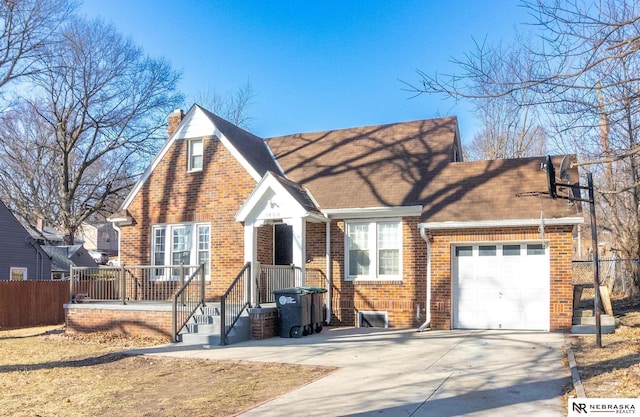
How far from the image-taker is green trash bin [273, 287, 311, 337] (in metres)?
13.8

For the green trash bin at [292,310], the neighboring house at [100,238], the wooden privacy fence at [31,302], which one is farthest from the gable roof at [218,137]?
the neighboring house at [100,238]

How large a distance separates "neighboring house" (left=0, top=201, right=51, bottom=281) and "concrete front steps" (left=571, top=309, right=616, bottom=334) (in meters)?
24.5

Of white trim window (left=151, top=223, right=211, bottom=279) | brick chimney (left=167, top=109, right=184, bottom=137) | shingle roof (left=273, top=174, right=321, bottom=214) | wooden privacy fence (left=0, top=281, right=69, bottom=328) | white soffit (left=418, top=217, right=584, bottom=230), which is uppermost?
brick chimney (left=167, top=109, right=184, bottom=137)

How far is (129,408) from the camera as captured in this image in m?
7.66

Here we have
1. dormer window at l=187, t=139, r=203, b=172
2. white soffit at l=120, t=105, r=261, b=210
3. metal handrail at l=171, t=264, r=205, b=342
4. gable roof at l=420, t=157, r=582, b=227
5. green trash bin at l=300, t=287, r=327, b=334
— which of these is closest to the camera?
metal handrail at l=171, t=264, r=205, b=342

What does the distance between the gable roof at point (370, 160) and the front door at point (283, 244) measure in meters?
1.41

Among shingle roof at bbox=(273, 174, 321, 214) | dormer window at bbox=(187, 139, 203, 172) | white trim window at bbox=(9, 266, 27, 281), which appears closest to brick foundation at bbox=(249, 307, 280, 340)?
shingle roof at bbox=(273, 174, 321, 214)

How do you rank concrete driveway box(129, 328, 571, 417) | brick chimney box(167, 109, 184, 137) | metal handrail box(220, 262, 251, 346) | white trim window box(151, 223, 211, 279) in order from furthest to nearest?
brick chimney box(167, 109, 184, 137) → white trim window box(151, 223, 211, 279) → metal handrail box(220, 262, 251, 346) → concrete driveway box(129, 328, 571, 417)

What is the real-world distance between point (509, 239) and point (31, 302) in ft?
54.7

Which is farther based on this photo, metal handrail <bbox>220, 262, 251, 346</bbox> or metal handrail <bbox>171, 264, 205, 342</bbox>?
metal handrail <bbox>171, 264, 205, 342</bbox>

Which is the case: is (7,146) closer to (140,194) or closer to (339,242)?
(140,194)

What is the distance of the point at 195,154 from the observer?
690 inches

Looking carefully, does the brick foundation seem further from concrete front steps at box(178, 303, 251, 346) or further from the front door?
the front door

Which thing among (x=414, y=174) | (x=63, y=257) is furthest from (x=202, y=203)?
(x=63, y=257)
